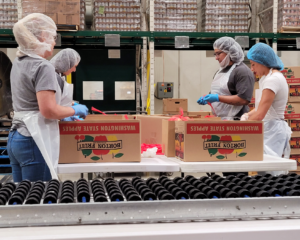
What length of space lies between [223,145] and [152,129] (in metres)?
0.85

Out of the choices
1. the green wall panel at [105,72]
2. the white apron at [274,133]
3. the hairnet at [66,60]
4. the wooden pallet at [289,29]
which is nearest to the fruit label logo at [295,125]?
the wooden pallet at [289,29]

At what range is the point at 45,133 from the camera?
1.98 m

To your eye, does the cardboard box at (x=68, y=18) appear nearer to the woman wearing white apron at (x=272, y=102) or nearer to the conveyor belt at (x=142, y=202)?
the woman wearing white apron at (x=272, y=102)

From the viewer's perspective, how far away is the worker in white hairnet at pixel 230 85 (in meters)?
3.01

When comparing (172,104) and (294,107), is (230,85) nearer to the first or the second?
(294,107)

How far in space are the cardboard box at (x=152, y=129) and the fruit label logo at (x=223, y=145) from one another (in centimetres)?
62

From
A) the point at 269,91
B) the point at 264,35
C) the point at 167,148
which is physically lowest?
the point at 167,148

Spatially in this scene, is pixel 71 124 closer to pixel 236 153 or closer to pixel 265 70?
pixel 236 153

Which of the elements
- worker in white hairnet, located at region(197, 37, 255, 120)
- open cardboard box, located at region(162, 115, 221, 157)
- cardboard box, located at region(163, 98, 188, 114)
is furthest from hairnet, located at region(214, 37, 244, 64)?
cardboard box, located at region(163, 98, 188, 114)

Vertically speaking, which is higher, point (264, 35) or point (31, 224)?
point (264, 35)

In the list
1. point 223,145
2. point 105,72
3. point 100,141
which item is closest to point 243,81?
point 223,145

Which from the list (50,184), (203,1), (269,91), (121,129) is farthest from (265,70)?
(203,1)

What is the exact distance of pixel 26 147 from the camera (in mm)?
1917

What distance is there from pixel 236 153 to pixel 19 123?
134 centimetres
